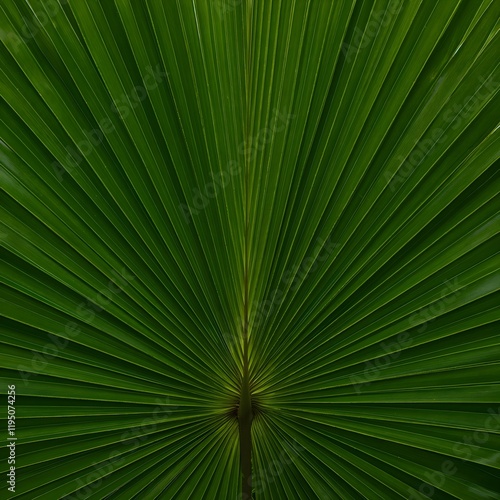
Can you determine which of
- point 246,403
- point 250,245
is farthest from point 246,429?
point 250,245

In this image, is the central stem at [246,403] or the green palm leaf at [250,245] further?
the central stem at [246,403]

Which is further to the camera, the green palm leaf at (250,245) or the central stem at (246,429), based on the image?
the central stem at (246,429)

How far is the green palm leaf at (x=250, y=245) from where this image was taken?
0.95 metres

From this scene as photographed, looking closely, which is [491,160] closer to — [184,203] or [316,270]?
[316,270]

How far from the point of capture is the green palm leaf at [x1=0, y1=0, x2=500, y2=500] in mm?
945

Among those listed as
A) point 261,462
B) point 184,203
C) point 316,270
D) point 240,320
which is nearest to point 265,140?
point 184,203

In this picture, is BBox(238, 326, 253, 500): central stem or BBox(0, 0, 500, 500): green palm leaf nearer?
BBox(0, 0, 500, 500): green palm leaf

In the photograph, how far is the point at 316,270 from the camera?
1139 millimetres

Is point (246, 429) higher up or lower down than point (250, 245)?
lower down

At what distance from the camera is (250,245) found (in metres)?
1.16

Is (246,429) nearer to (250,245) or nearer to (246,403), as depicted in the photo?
(246,403)

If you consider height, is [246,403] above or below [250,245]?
below

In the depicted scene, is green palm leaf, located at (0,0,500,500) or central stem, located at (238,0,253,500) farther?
central stem, located at (238,0,253,500)

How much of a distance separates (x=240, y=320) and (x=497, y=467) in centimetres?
70
